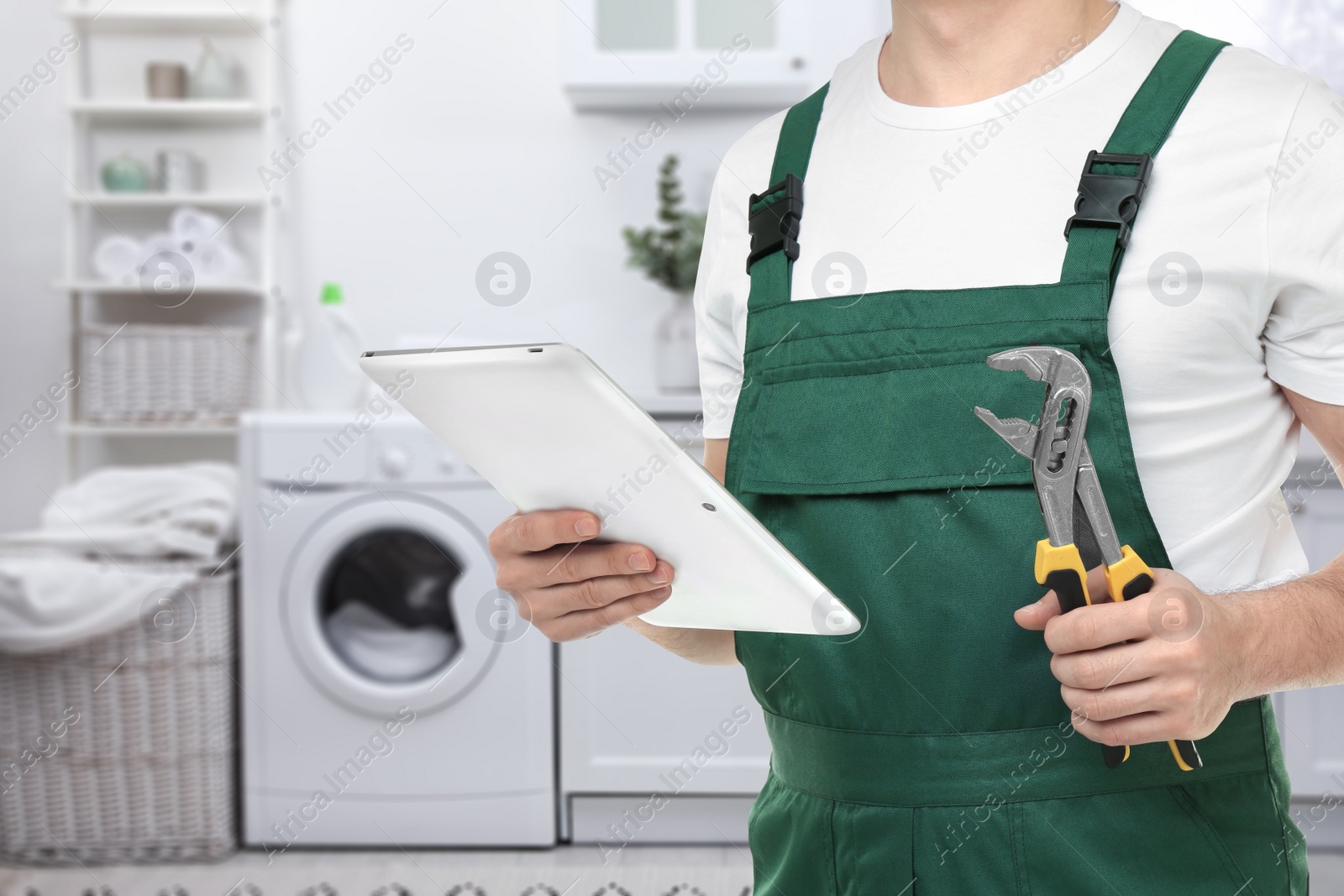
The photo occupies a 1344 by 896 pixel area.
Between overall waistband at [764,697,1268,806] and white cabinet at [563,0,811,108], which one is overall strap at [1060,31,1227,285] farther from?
white cabinet at [563,0,811,108]

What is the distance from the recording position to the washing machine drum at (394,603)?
7.27 ft

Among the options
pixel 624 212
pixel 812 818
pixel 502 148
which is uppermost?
pixel 502 148

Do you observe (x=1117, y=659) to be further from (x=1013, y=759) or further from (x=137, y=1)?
(x=137, y=1)

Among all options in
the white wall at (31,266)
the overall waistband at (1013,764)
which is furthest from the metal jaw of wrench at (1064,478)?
the white wall at (31,266)

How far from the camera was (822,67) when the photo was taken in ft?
8.66

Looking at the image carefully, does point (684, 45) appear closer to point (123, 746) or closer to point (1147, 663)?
point (123, 746)

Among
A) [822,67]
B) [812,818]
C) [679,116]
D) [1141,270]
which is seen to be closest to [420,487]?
[679,116]

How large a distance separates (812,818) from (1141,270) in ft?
1.27

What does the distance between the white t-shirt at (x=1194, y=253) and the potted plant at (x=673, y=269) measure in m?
1.82

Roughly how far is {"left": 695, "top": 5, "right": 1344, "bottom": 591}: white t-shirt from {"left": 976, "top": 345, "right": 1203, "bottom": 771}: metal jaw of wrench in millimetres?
94

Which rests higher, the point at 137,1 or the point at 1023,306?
the point at 137,1

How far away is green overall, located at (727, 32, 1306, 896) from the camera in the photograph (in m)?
0.59

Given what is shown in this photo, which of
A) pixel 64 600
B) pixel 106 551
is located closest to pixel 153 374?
pixel 106 551

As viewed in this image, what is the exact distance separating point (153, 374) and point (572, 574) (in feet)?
7.53
